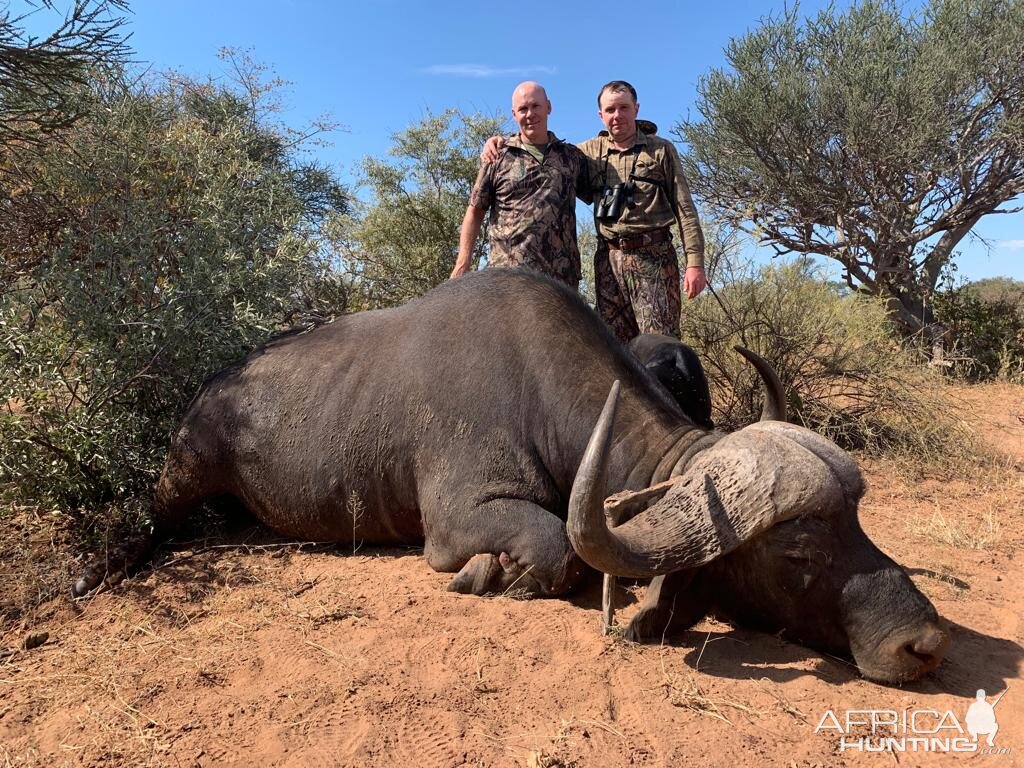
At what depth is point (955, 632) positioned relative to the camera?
10.1ft

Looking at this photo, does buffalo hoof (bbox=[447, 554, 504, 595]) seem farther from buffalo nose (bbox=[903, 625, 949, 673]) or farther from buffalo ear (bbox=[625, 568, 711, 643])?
buffalo nose (bbox=[903, 625, 949, 673])

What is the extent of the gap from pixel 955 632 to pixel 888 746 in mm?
1094

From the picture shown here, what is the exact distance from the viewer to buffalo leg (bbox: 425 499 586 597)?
3.26 m

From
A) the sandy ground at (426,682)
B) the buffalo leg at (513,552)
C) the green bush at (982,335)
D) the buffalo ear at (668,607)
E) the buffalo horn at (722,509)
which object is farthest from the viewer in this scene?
the green bush at (982,335)

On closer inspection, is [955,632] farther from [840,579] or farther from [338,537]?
[338,537]

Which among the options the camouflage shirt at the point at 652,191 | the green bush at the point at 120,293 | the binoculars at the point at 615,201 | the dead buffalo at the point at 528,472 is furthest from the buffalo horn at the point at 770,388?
the green bush at the point at 120,293

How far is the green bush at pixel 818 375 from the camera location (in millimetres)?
6465

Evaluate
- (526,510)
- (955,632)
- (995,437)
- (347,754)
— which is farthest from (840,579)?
(995,437)

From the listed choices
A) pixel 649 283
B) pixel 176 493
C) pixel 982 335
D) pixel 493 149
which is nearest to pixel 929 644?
pixel 649 283

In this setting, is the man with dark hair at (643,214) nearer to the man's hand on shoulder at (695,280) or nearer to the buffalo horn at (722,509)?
the man's hand on shoulder at (695,280)

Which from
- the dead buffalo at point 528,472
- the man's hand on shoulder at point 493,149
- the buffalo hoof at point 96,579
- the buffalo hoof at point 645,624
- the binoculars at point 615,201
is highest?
the man's hand on shoulder at point 493,149
